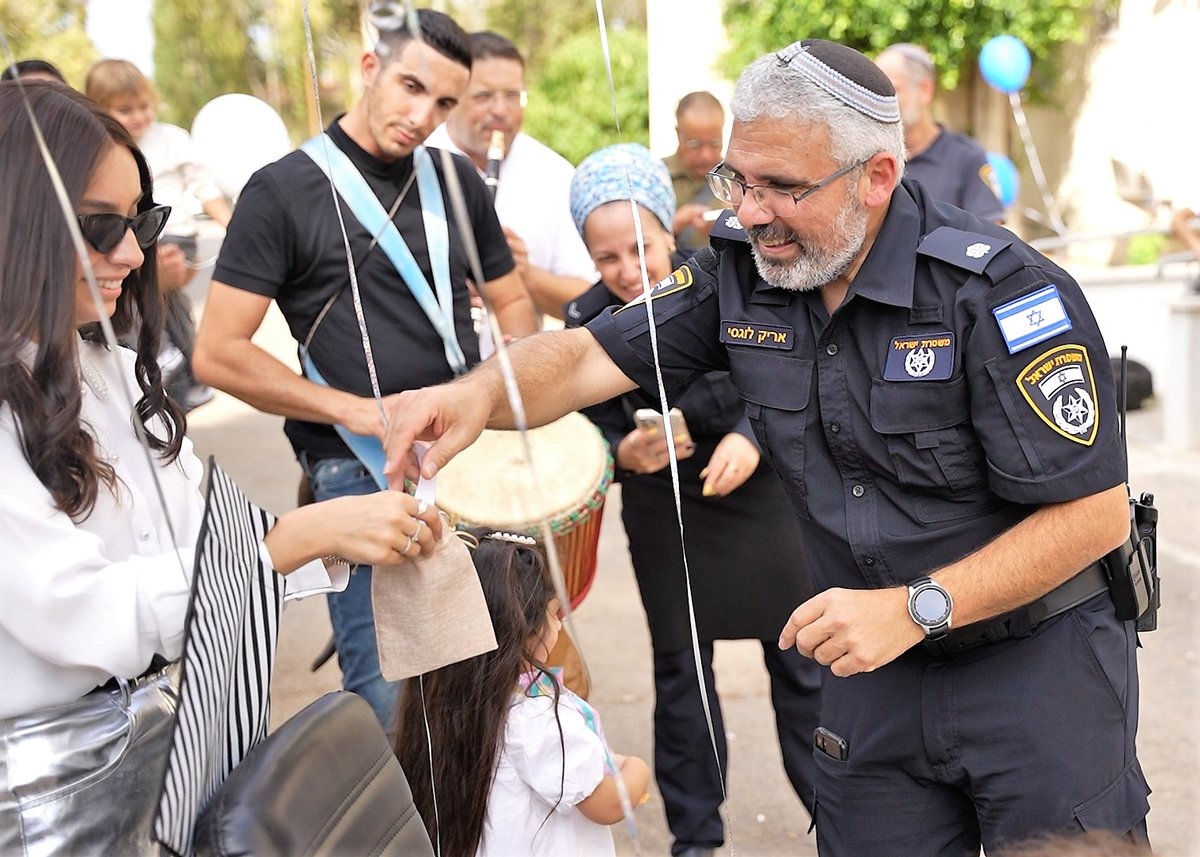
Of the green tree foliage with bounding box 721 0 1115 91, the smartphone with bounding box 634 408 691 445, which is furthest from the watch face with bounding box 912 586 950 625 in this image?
the green tree foliage with bounding box 721 0 1115 91

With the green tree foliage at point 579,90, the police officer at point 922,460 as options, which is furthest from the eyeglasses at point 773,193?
the green tree foliage at point 579,90

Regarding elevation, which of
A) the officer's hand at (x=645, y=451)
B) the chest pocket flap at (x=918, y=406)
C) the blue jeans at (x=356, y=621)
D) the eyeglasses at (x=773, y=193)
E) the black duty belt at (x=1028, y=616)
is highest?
the eyeglasses at (x=773, y=193)

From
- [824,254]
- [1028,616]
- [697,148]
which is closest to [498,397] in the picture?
[824,254]

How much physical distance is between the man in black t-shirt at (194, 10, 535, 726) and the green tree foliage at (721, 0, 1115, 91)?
35.0 feet

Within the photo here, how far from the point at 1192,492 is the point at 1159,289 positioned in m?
5.23

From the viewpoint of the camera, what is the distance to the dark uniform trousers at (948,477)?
1.95 metres

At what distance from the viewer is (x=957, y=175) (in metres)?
5.07

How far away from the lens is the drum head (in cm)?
290

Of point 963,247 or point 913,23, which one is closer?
point 963,247

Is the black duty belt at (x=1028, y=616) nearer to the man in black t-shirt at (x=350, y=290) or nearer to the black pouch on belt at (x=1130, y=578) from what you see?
the black pouch on belt at (x=1130, y=578)

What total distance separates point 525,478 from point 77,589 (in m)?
1.58

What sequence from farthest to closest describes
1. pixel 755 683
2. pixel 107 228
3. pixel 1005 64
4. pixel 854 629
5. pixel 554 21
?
pixel 1005 64, pixel 554 21, pixel 755 683, pixel 854 629, pixel 107 228

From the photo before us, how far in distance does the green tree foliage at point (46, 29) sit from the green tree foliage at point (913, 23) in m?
10.1

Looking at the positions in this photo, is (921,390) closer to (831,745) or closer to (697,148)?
(831,745)
